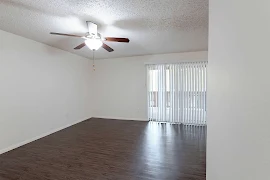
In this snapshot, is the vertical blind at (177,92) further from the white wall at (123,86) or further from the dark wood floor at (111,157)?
the dark wood floor at (111,157)

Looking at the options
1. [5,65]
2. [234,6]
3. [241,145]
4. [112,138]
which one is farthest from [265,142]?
[5,65]

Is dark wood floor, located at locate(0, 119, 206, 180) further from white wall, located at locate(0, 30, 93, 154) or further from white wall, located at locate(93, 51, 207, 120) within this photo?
white wall, located at locate(93, 51, 207, 120)

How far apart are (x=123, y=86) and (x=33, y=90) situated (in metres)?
2.79

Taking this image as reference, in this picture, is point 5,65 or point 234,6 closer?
point 234,6

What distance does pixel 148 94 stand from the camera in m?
5.14

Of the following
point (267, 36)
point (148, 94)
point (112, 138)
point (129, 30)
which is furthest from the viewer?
point (148, 94)

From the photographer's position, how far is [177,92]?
4805mm

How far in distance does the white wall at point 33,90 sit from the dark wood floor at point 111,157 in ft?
1.23

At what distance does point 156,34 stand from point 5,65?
3.04 meters

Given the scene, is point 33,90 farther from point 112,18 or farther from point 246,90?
point 246,90

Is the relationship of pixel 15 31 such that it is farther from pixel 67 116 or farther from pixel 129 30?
pixel 67 116

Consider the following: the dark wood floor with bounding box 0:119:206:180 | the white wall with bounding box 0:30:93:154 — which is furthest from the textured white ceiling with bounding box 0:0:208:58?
the dark wood floor with bounding box 0:119:206:180

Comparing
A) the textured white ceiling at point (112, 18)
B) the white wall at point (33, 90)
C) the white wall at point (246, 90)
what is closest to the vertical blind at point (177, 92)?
the textured white ceiling at point (112, 18)

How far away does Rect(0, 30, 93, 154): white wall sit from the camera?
114 inches
